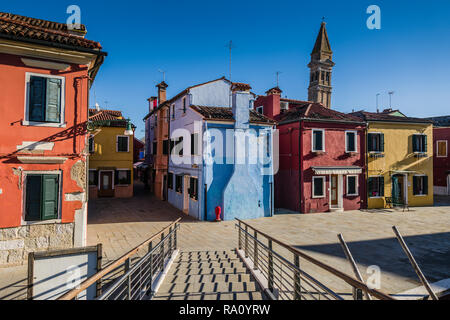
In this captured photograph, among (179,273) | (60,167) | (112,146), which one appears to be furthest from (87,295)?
(112,146)

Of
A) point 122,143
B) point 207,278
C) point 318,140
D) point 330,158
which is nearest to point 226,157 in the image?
point 318,140

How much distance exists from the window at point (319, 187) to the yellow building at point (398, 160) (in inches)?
165

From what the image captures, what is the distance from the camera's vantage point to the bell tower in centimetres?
5447

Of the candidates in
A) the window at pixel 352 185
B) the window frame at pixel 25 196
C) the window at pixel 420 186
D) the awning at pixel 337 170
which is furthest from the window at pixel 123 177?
the window at pixel 420 186

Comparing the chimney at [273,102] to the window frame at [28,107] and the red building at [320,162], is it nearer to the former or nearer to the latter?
the red building at [320,162]

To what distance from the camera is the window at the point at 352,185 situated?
755 inches

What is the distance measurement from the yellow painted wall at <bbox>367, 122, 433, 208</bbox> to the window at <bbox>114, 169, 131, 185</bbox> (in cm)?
2050

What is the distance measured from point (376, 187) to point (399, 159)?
3212 mm

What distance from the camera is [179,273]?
260 inches

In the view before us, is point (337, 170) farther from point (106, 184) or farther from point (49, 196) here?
point (106, 184)

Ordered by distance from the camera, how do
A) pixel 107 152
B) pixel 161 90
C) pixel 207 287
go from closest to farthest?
pixel 207 287 → pixel 107 152 → pixel 161 90

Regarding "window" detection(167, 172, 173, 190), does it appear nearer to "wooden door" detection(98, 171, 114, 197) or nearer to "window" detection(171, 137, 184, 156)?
"window" detection(171, 137, 184, 156)

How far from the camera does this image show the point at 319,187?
18.5 m

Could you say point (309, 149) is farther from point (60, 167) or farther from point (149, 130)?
point (149, 130)
